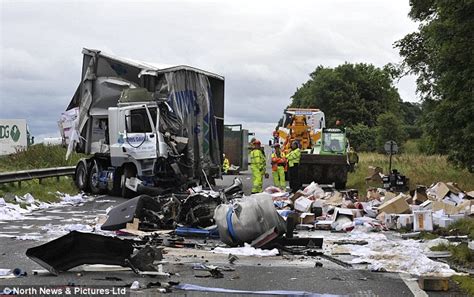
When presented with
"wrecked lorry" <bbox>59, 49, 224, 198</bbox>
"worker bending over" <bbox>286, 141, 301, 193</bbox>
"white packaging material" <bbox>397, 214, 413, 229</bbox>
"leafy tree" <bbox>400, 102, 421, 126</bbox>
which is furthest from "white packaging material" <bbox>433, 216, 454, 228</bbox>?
"leafy tree" <bbox>400, 102, 421, 126</bbox>

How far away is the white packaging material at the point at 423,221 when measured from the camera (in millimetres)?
12258

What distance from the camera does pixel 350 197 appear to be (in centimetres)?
1755

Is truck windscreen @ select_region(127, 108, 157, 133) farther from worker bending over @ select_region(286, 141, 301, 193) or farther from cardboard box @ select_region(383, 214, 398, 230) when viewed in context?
cardboard box @ select_region(383, 214, 398, 230)

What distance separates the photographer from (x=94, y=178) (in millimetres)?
20719

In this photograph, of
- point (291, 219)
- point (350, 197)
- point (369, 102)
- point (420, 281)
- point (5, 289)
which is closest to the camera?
point (5, 289)

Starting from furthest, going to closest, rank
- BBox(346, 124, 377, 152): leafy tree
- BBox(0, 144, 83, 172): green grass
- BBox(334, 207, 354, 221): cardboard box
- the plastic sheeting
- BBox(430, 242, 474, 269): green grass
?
BBox(346, 124, 377, 152): leafy tree
BBox(0, 144, 83, 172): green grass
the plastic sheeting
BBox(334, 207, 354, 221): cardboard box
BBox(430, 242, 474, 269): green grass

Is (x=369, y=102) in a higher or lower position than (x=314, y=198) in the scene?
higher

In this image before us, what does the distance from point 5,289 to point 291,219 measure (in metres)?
4.90

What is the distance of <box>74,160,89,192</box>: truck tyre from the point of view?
69.1 feet

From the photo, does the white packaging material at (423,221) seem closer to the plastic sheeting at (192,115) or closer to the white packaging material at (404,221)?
the white packaging material at (404,221)

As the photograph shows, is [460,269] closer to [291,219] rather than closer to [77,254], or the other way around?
[291,219]

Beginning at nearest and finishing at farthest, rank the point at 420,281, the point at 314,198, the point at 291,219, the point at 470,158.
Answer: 1. the point at 420,281
2. the point at 291,219
3. the point at 314,198
4. the point at 470,158

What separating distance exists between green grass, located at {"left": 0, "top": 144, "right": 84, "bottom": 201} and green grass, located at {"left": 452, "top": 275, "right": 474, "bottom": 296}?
1181cm

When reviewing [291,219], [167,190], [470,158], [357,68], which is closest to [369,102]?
[357,68]
